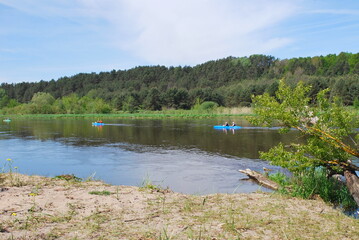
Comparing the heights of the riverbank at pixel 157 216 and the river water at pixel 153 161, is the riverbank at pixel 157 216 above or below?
above

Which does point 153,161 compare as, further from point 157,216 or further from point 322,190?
point 157,216

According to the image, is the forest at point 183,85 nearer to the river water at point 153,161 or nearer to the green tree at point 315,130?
the river water at point 153,161

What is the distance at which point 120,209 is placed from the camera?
6.73 metres

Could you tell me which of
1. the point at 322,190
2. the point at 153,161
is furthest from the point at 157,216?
the point at 153,161

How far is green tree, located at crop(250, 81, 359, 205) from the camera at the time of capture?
851 centimetres

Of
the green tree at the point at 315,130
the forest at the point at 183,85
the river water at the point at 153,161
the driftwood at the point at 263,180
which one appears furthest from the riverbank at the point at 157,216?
the forest at the point at 183,85

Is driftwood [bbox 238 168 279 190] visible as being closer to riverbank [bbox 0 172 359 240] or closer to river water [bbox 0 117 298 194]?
river water [bbox 0 117 298 194]

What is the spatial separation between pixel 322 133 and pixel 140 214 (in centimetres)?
513

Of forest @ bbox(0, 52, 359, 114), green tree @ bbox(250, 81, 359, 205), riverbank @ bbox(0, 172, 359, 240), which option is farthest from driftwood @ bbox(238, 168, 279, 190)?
forest @ bbox(0, 52, 359, 114)

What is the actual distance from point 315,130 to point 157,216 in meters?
5.01

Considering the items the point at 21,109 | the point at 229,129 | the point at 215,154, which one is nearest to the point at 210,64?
the point at 21,109

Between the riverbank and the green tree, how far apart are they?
39.9 inches

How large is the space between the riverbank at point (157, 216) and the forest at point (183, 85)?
6101cm

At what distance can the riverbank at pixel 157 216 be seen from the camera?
5.39 meters
